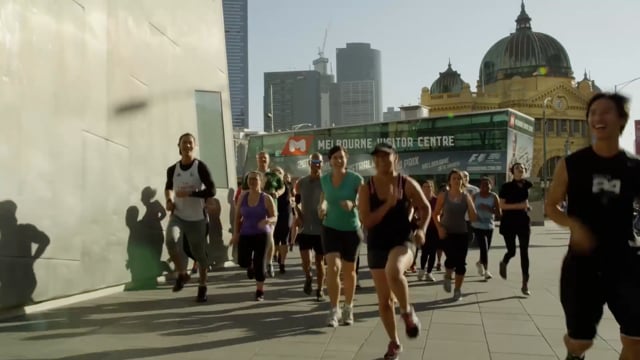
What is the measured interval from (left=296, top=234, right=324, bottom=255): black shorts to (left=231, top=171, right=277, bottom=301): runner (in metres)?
0.53

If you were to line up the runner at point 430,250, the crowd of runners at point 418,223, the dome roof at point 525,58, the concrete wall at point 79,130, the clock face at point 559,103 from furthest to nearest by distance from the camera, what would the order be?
the dome roof at point 525,58
the clock face at point 559,103
the runner at point 430,250
the concrete wall at point 79,130
the crowd of runners at point 418,223

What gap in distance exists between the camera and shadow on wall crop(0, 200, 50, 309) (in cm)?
538

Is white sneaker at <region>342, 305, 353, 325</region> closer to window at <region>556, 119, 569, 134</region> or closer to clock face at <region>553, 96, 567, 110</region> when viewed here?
window at <region>556, 119, 569, 134</region>

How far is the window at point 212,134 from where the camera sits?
9.94m

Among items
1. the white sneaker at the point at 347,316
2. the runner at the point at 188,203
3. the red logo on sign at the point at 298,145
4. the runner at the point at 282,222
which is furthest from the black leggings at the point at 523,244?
the red logo on sign at the point at 298,145

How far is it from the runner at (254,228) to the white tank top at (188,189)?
601mm

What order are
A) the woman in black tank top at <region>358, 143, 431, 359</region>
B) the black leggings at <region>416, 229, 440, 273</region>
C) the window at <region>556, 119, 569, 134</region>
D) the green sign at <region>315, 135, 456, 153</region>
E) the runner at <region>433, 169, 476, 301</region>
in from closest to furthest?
the woman in black tank top at <region>358, 143, 431, 359</region>
the runner at <region>433, 169, 476, 301</region>
the black leggings at <region>416, 229, 440, 273</region>
the green sign at <region>315, 135, 456, 153</region>
the window at <region>556, 119, 569, 134</region>

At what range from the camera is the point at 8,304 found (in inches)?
Result: 215

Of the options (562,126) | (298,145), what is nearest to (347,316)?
(298,145)

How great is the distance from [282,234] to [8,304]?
513 centimetres

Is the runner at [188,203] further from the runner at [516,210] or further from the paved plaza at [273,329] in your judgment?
the runner at [516,210]

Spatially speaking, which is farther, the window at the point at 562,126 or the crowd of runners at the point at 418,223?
the window at the point at 562,126

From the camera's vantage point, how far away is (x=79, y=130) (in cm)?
649

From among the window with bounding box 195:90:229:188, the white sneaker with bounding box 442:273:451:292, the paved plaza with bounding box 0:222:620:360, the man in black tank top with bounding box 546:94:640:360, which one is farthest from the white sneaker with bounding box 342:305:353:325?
the window with bounding box 195:90:229:188
